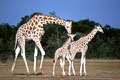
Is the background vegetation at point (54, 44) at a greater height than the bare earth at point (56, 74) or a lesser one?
greater

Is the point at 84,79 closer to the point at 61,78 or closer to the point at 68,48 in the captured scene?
the point at 61,78

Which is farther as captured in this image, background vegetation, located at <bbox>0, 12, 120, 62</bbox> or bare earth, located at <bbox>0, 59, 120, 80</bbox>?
background vegetation, located at <bbox>0, 12, 120, 62</bbox>

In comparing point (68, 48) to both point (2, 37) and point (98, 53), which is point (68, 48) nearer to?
point (98, 53)

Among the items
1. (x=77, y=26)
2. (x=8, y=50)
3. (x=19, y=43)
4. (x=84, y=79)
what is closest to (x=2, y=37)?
(x=8, y=50)

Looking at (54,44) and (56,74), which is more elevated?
(54,44)

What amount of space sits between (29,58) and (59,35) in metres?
8.67

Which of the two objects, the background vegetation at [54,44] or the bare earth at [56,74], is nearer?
the bare earth at [56,74]

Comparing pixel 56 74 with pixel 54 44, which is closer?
pixel 56 74

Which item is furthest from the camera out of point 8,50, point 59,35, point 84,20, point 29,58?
point 84,20

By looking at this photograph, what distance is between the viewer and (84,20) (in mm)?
52094

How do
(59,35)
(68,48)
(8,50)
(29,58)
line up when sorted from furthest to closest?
(59,35) → (8,50) → (29,58) → (68,48)

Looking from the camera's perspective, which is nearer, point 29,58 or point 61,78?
point 61,78

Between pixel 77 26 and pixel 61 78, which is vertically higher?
pixel 77 26

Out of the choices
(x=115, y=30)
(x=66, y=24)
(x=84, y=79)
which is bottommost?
(x=84, y=79)
